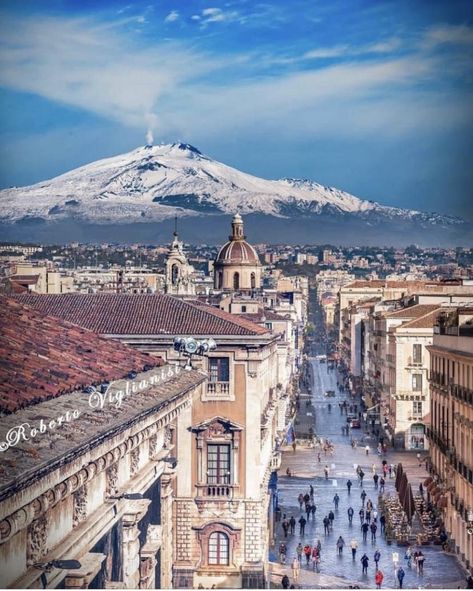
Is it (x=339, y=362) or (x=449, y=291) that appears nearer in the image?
(x=449, y=291)

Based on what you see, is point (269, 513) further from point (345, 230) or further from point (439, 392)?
point (345, 230)

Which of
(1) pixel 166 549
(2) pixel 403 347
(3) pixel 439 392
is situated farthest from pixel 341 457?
(1) pixel 166 549

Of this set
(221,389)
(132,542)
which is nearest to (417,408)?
(221,389)

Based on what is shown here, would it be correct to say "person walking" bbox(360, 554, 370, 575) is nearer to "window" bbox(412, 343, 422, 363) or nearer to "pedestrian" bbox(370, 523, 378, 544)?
"pedestrian" bbox(370, 523, 378, 544)

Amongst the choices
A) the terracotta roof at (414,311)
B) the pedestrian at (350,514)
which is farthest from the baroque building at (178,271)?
the terracotta roof at (414,311)

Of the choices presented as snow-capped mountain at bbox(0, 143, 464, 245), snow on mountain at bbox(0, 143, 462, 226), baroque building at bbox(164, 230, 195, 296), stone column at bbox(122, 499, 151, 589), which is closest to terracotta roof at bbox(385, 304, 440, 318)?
baroque building at bbox(164, 230, 195, 296)

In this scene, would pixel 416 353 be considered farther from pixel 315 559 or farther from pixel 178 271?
pixel 315 559
